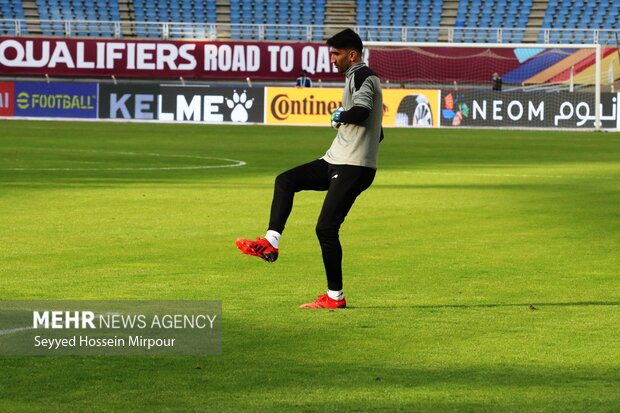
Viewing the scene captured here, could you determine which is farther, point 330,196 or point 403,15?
point 403,15

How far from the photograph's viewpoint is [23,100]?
54.6 metres

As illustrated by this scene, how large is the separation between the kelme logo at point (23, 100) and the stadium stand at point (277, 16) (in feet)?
35.5

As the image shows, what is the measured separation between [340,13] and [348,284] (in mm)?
53129

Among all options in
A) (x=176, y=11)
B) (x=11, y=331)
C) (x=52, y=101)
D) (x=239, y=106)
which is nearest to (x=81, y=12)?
(x=176, y=11)

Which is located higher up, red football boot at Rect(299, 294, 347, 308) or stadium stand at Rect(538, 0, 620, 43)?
red football boot at Rect(299, 294, 347, 308)

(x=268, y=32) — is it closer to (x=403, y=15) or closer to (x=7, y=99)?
(x=403, y=15)

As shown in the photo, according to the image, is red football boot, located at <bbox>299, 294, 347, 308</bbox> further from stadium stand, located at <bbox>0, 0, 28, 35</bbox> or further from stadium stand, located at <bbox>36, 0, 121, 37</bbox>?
stadium stand, located at <bbox>0, 0, 28, 35</bbox>

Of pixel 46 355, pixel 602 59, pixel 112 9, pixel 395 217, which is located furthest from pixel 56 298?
pixel 112 9

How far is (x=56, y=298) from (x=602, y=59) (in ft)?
163

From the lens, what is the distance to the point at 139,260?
1259cm

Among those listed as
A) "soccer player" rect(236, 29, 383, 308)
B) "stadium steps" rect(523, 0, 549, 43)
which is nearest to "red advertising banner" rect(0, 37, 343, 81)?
"stadium steps" rect(523, 0, 549, 43)

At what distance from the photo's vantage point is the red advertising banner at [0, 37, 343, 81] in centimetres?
5894

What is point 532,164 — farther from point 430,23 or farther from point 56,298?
point 430,23

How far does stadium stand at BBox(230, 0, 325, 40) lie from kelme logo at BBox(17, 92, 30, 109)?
1082 centimetres
